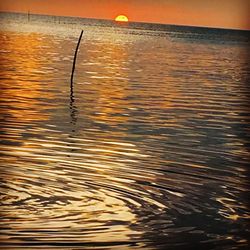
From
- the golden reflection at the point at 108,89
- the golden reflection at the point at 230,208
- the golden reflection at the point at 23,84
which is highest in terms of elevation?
the golden reflection at the point at 23,84

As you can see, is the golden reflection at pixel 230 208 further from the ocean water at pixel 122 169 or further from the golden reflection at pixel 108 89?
the golden reflection at pixel 108 89

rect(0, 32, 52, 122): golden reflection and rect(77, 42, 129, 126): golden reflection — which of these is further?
rect(77, 42, 129, 126): golden reflection

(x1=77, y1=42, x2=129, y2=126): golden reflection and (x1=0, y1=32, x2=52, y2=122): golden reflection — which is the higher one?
(x1=0, y1=32, x2=52, y2=122): golden reflection

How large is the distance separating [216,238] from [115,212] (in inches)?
53.8

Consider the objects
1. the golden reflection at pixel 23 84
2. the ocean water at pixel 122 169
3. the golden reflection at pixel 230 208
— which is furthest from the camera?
the golden reflection at pixel 23 84

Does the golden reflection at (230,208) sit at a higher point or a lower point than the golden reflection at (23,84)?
lower

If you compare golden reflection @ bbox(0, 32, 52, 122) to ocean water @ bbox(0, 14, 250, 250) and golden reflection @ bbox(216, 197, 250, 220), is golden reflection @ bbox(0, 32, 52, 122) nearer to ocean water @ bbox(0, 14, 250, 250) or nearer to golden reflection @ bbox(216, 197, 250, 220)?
ocean water @ bbox(0, 14, 250, 250)

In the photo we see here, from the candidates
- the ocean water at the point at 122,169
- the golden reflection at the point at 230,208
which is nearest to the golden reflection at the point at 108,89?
the ocean water at the point at 122,169

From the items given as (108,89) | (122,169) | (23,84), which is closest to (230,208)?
(122,169)

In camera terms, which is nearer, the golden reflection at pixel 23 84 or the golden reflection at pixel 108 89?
the golden reflection at pixel 23 84

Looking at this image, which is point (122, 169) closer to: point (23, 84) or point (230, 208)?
point (230, 208)

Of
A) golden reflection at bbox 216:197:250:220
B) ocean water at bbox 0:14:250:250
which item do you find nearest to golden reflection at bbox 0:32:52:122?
ocean water at bbox 0:14:250:250

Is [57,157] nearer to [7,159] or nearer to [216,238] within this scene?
[7,159]

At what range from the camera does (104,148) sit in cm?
1495
